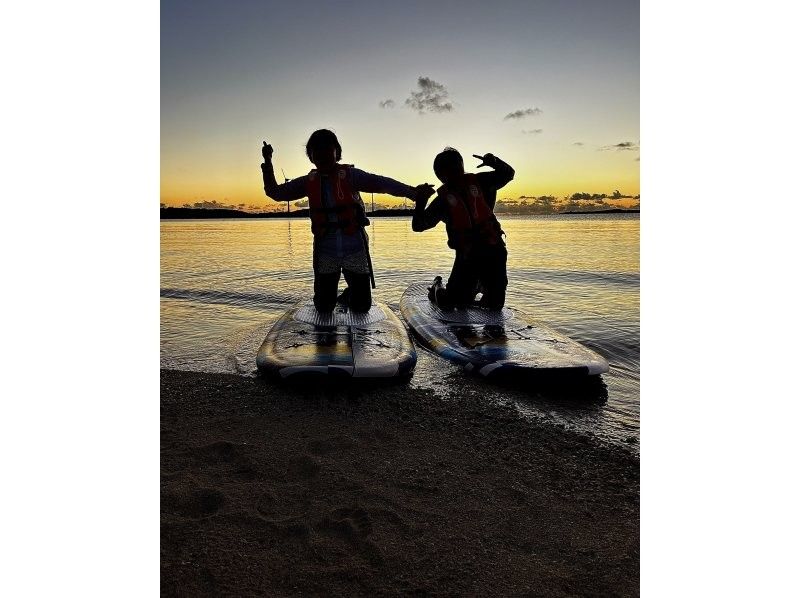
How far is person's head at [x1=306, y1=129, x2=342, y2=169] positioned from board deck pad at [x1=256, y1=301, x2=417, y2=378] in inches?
74.0

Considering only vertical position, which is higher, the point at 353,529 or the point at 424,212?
the point at 424,212

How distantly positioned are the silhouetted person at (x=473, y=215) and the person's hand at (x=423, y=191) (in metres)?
0.63

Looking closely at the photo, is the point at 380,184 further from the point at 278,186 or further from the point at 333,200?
the point at 278,186

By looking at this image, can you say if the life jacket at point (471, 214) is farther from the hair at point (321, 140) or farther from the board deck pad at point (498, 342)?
the hair at point (321, 140)

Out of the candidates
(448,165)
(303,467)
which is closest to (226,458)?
(303,467)

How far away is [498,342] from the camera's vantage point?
5.73 m

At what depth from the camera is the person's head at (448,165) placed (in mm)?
6906

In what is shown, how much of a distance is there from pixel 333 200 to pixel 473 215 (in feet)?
6.11

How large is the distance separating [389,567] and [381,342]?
133 inches

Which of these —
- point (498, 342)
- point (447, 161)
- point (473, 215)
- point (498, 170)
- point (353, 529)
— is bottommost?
point (353, 529)

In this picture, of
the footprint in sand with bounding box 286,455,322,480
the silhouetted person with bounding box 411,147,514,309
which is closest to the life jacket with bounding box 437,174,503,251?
the silhouetted person with bounding box 411,147,514,309

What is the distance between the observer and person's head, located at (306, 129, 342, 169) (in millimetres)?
6242
